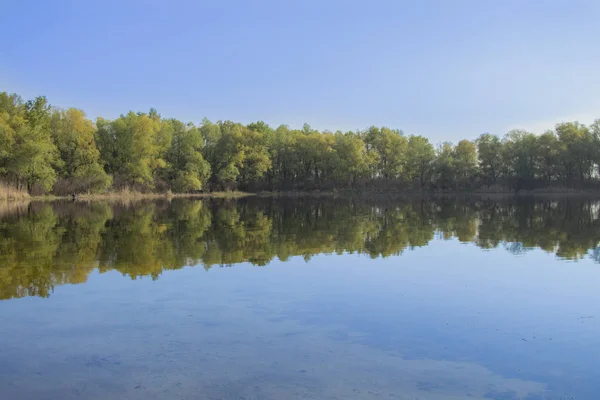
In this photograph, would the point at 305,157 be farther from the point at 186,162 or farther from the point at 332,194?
the point at 186,162

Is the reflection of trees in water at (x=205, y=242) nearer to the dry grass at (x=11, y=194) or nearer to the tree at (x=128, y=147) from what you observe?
the dry grass at (x=11, y=194)

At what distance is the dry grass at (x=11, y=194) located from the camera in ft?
171

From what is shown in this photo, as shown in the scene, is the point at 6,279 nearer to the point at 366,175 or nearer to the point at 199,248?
the point at 199,248

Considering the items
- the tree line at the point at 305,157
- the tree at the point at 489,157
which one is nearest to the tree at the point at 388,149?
the tree line at the point at 305,157

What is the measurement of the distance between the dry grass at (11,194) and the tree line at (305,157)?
32.7 ft

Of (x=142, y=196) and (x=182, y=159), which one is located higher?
(x=182, y=159)

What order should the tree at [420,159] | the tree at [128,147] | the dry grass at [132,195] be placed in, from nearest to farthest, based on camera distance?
1. the dry grass at [132,195]
2. the tree at [128,147]
3. the tree at [420,159]

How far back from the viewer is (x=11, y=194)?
176 ft

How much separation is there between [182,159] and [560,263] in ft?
245

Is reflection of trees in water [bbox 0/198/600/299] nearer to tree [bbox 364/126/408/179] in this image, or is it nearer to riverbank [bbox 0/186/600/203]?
riverbank [bbox 0/186/600/203]

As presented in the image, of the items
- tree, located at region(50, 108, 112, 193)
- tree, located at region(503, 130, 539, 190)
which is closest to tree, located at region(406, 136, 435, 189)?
tree, located at region(503, 130, 539, 190)

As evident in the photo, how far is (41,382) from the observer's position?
19.7ft

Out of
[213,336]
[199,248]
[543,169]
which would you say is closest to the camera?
[213,336]

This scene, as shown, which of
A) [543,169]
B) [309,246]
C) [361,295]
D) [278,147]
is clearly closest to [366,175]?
[278,147]
